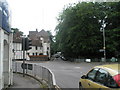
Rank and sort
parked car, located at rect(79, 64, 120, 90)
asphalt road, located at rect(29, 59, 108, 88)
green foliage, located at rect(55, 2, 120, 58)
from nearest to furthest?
parked car, located at rect(79, 64, 120, 90) → asphalt road, located at rect(29, 59, 108, 88) → green foliage, located at rect(55, 2, 120, 58)

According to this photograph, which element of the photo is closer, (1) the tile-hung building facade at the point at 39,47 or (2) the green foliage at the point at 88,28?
(2) the green foliage at the point at 88,28

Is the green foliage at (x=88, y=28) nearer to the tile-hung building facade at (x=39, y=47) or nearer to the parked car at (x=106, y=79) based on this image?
the tile-hung building facade at (x=39, y=47)

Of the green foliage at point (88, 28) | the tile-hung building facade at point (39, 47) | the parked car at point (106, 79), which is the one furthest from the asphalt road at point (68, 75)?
the tile-hung building facade at point (39, 47)

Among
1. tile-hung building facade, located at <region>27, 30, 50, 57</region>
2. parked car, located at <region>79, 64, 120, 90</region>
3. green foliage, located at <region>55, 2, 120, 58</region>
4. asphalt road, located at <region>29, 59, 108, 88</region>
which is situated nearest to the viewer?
parked car, located at <region>79, 64, 120, 90</region>

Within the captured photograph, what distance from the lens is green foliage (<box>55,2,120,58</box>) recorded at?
40344mm

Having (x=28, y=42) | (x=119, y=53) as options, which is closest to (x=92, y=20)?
(x=119, y=53)

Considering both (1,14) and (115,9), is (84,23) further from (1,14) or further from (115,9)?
(1,14)

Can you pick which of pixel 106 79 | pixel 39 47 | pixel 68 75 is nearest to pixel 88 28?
pixel 68 75

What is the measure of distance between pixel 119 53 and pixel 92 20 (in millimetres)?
10913

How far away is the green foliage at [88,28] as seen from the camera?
40.3m

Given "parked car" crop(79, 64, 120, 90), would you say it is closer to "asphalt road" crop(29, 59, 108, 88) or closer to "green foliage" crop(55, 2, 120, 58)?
"asphalt road" crop(29, 59, 108, 88)

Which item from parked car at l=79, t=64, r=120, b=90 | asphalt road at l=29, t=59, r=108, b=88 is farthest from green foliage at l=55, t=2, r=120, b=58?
parked car at l=79, t=64, r=120, b=90

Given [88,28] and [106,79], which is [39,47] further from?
[106,79]

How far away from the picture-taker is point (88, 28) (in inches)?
1598
